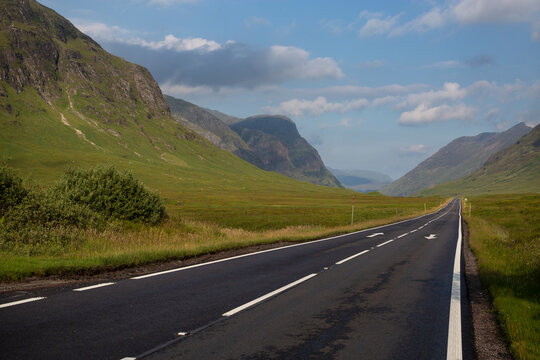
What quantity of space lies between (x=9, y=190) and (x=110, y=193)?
597cm

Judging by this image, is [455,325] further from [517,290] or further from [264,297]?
[264,297]

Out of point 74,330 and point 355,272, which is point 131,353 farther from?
point 355,272

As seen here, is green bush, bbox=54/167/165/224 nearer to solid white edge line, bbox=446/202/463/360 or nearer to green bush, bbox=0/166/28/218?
green bush, bbox=0/166/28/218

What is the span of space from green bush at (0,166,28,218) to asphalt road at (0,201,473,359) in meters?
8.07

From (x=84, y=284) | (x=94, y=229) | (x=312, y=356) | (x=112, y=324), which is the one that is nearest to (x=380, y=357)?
(x=312, y=356)

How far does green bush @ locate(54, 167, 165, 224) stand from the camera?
20.1 metres

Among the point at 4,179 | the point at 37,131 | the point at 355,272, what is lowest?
the point at 355,272

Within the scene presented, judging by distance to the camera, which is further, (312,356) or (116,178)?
(116,178)

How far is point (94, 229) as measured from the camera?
651 inches

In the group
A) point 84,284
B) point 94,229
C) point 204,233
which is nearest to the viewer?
point 84,284

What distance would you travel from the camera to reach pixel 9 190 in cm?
1532

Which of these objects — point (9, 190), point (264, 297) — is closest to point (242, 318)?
point (264, 297)

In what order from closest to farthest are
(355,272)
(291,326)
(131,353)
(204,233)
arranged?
1. (131,353)
2. (291,326)
3. (355,272)
4. (204,233)

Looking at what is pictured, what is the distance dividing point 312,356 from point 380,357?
955 mm
